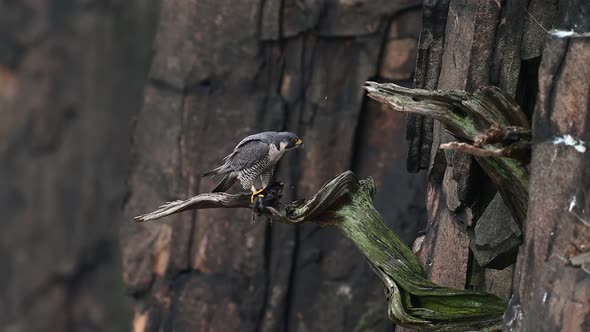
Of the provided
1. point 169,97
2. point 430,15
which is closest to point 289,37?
point 169,97

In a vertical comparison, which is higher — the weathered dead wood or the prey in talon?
the weathered dead wood

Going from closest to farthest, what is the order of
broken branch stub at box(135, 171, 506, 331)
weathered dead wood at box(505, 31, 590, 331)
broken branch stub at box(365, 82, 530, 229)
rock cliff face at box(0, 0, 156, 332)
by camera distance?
weathered dead wood at box(505, 31, 590, 331) < broken branch stub at box(365, 82, 530, 229) < broken branch stub at box(135, 171, 506, 331) < rock cliff face at box(0, 0, 156, 332)

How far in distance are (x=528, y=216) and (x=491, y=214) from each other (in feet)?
4.18

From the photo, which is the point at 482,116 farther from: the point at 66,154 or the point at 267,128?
the point at 66,154

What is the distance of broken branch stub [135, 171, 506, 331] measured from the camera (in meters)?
6.76

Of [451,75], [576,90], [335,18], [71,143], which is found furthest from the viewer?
[71,143]

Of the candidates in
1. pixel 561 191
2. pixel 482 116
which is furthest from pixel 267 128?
pixel 561 191

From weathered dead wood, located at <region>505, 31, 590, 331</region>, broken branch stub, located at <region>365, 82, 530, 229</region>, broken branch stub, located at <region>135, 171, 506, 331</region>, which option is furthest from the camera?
broken branch stub, located at <region>135, 171, 506, 331</region>

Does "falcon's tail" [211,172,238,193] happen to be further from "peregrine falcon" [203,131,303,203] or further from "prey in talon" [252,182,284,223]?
"prey in talon" [252,182,284,223]

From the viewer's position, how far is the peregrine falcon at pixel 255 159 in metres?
8.26

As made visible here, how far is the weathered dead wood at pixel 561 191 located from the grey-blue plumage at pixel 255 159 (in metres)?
2.57

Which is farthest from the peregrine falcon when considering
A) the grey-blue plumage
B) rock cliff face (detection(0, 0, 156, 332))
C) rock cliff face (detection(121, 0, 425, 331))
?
rock cliff face (detection(0, 0, 156, 332))

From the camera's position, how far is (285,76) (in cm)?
1160

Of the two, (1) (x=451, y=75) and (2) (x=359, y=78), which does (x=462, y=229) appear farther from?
(2) (x=359, y=78)
